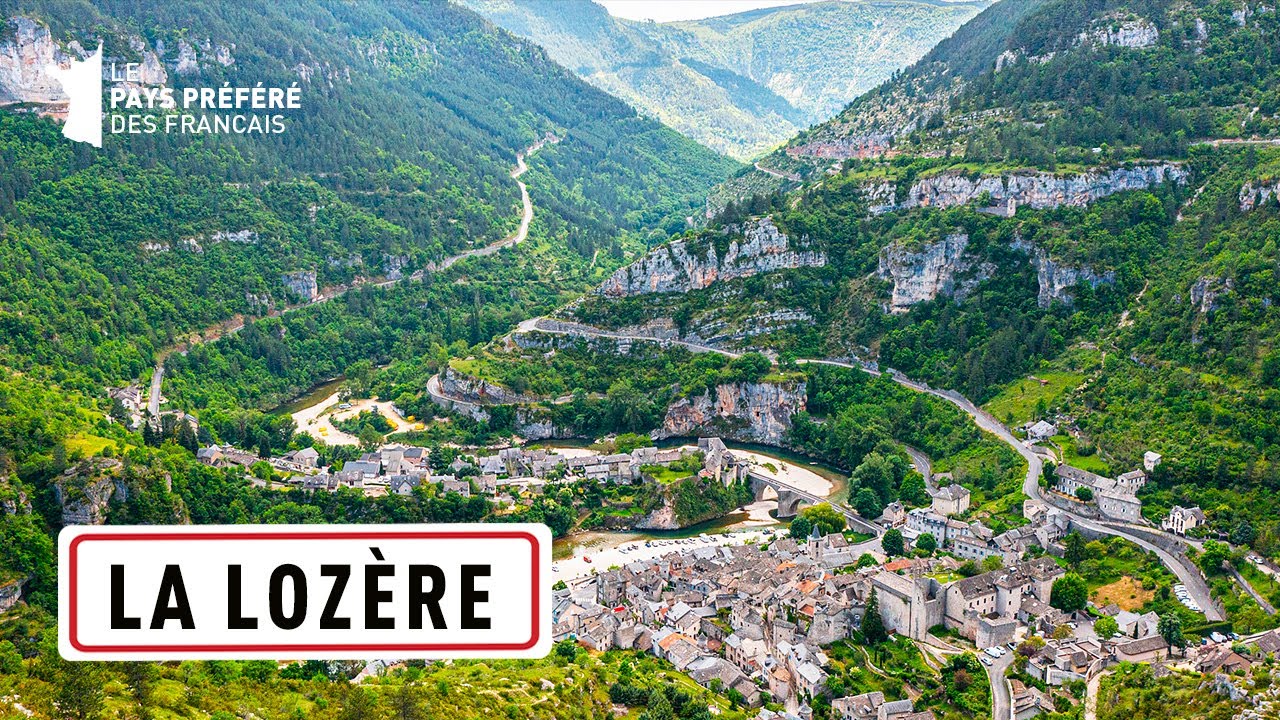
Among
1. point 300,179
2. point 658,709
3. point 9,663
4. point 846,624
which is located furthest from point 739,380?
point 300,179

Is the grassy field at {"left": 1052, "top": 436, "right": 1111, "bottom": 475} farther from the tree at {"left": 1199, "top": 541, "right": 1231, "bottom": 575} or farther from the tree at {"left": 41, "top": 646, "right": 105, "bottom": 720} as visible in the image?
the tree at {"left": 41, "top": 646, "right": 105, "bottom": 720}

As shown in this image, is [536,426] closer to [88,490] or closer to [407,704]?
[88,490]

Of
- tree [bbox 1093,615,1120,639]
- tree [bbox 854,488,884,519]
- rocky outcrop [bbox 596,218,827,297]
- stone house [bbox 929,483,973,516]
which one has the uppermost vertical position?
rocky outcrop [bbox 596,218,827,297]

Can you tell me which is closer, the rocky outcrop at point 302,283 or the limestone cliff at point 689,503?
the limestone cliff at point 689,503

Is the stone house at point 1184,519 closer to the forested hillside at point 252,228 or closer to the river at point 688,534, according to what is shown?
the river at point 688,534

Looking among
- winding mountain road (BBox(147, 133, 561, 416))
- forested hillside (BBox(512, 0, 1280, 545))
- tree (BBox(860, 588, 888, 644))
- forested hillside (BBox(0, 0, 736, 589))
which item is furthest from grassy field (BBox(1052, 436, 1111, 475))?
winding mountain road (BBox(147, 133, 561, 416))

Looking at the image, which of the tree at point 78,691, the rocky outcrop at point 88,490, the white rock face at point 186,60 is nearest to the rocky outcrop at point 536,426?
the rocky outcrop at point 88,490

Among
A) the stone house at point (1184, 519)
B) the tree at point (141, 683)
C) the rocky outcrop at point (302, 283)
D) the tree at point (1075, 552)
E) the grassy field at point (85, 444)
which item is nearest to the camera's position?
the tree at point (141, 683)

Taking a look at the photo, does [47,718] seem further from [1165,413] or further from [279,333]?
[279,333]

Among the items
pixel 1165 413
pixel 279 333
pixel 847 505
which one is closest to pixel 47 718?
pixel 847 505
